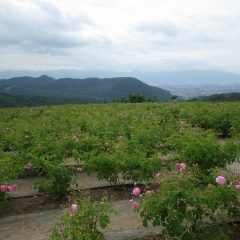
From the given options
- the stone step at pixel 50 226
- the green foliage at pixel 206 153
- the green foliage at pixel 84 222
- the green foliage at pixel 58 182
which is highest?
the green foliage at pixel 206 153

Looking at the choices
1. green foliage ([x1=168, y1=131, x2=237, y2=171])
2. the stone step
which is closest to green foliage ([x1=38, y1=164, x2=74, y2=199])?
the stone step

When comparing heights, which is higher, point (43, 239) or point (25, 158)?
point (25, 158)

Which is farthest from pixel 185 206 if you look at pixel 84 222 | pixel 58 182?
pixel 58 182

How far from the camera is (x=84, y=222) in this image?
13.6 feet

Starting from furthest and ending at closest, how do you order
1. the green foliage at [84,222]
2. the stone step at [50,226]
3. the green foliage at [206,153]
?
the green foliage at [206,153]
the stone step at [50,226]
the green foliage at [84,222]

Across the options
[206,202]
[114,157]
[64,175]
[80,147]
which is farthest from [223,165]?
[80,147]

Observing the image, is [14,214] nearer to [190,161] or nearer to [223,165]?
[190,161]

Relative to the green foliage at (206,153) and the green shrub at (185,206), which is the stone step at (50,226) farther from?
the green foliage at (206,153)

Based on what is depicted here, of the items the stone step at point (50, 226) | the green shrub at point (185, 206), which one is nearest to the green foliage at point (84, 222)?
the green shrub at point (185, 206)

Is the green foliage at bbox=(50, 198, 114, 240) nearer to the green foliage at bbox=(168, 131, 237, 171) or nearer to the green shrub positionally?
the green shrub

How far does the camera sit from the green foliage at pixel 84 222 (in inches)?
156

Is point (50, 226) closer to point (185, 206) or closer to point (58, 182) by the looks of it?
point (58, 182)

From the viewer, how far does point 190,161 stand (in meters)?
6.16

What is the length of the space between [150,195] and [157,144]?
4316 mm
